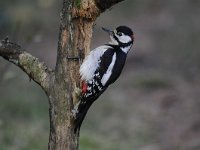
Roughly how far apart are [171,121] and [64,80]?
545 centimetres

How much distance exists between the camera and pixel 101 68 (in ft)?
23.2

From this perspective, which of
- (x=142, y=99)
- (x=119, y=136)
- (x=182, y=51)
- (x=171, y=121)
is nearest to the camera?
(x=119, y=136)

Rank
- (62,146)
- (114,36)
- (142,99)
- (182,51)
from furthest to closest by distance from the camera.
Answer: (182,51) < (142,99) < (114,36) < (62,146)

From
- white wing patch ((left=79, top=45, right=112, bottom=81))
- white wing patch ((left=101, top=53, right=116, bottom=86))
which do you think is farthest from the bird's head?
white wing patch ((left=101, top=53, right=116, bottom=86))

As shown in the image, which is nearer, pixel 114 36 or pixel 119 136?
pixel 114 36

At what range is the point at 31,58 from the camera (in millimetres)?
6547

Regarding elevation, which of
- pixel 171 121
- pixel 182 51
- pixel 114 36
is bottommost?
pixel 114 36

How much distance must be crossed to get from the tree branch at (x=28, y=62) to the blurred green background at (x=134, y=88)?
1693mm

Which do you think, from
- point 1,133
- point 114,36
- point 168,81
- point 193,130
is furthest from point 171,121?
point 114,36

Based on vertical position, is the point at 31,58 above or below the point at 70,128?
above

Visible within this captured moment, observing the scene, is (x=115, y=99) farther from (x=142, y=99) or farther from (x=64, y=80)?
(x=64, y=80)

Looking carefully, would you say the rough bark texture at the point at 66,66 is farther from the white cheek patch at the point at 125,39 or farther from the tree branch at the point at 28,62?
the white cheek patch at the point at 125,39

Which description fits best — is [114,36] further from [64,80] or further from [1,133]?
[1,133]

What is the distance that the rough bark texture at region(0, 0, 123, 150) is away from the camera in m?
6.40
